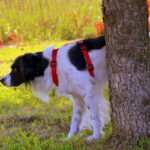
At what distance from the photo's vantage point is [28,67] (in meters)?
3.25

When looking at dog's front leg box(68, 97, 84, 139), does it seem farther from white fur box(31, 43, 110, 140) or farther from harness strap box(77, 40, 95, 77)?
harness strap box(77, 40, 95, 77)

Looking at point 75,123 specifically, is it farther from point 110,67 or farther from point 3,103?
point 3,103

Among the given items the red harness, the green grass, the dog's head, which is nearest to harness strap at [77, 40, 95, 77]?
the red harness

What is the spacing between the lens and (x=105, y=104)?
3541 mm

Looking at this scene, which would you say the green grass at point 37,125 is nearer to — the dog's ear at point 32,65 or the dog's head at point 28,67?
the dog's head at point 28,67

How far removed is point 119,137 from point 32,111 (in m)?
2.03

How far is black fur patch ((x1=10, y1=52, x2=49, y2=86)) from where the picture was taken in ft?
10.7

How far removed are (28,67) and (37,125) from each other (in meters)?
0.91

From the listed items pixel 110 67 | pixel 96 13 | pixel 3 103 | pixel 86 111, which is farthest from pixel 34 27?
pixel 110 67

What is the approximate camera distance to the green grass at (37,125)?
2913mm

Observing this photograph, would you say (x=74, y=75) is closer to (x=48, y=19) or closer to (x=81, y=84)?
(x=81, y=84)

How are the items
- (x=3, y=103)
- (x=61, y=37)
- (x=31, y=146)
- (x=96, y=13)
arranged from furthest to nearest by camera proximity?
(x=96, y=13)
(x=61, y=37)
(x=3, y=103)
(x=31, y=146)

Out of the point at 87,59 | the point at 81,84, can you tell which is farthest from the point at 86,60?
the point at 81,84

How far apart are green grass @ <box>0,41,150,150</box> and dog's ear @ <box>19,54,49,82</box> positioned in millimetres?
502
